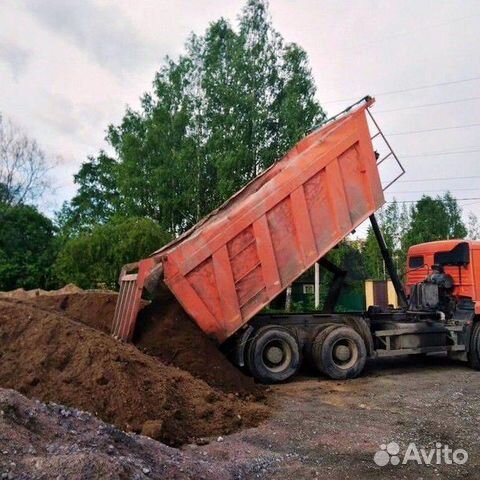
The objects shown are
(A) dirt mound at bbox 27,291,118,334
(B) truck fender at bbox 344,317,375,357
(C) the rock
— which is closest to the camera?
(C) the rock

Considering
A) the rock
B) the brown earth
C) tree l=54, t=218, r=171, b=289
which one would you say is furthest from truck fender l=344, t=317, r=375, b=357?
tree l=54, t=218, r=171, b=289

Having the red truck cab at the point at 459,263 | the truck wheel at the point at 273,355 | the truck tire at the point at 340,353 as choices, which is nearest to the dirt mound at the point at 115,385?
the truck wheel at the point at 273,355

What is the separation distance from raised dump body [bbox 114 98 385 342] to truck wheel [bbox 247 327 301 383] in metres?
0.63

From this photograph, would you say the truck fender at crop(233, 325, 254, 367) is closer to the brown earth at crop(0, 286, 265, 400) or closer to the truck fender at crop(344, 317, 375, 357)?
the brown earth at crop(0, 286, 265, 400)

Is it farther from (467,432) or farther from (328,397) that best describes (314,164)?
(467,432)

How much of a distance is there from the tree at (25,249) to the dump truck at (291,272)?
14.2 m

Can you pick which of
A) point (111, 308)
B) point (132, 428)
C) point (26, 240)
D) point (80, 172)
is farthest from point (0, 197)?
point (132, 428)

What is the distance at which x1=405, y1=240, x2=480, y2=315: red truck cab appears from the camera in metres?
10.4

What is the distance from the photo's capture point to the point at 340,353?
9.16 meters

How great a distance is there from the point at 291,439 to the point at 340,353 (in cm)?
365

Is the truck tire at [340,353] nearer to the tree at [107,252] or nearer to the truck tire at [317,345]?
the truck tire at [317,345]

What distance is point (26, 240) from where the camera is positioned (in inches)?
960

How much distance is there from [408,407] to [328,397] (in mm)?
1123

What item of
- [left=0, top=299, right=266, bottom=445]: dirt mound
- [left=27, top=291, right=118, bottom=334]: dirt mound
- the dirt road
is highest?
[left=27, top=291, right=118, bottom=334]: dirt mound
